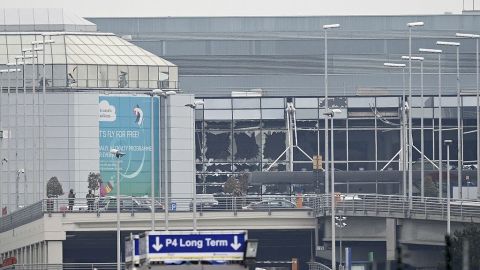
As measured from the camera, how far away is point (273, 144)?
158 metres

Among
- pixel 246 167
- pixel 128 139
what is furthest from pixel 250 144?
pixel 128 139

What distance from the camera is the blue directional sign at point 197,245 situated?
33.6m

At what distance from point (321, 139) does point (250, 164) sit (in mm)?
5711

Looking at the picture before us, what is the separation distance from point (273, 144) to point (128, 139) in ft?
60.5

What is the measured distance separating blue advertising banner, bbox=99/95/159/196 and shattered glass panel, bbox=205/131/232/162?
16.1 m

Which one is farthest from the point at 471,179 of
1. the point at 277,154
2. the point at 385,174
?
the point at 277,154

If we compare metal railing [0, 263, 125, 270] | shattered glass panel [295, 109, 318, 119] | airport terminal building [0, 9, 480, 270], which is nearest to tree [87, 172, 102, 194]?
airport terminal building [0, 9, 480, 270]

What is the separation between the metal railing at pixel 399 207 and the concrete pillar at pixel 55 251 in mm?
12422

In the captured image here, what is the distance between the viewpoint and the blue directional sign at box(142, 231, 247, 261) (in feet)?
110

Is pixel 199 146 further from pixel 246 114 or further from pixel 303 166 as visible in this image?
pixel 303 166

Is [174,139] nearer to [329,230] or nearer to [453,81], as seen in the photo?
[453,81]

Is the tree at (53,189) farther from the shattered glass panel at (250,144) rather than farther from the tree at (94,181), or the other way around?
the shattered glass panel at (250,144)

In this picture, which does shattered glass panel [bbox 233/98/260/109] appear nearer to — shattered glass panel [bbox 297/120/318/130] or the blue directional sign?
shattered glass panel [bbox 297/120/318/130]

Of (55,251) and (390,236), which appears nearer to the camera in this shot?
(390,236)
